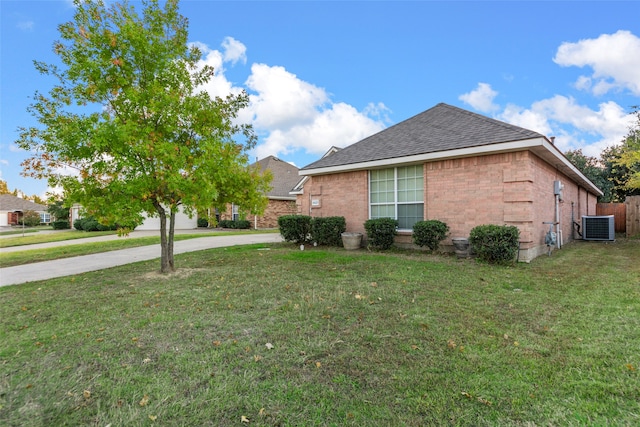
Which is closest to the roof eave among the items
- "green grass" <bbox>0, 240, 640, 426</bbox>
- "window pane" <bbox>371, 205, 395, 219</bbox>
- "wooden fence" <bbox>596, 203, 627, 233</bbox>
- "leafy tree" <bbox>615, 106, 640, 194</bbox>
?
"window pane" <bbox>371, 205, 395, 219</bbox>

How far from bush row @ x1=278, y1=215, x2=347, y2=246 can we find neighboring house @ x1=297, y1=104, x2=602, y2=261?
0.59 meters

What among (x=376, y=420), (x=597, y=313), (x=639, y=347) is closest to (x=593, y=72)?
(x=597, y=313)

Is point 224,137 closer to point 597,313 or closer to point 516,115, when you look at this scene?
point 597,313

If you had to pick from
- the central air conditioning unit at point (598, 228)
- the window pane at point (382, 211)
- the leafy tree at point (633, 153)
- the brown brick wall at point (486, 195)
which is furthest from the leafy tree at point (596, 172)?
the window pane at point (382, 211)

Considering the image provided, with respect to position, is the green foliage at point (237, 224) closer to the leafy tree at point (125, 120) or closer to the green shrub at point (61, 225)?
the leafy tree at point (125, 120)

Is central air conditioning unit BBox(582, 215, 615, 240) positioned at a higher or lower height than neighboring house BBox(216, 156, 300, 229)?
lower

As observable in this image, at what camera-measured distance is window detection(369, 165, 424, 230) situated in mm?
9953

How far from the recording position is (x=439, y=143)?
9367mm

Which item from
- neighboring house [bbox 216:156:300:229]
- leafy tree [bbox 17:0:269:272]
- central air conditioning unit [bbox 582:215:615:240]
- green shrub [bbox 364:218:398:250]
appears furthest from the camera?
neighboring house [bbox 216:156:300:229]

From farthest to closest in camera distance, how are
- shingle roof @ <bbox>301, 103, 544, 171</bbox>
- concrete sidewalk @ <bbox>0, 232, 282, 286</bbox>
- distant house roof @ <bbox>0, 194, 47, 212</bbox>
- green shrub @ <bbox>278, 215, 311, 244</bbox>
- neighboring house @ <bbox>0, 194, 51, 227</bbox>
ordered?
distant house roof @ <bbox>0, 194, 47, 212</bbox> < neighboring house @ <bbox>0, 194, 51, 227</bbox> < green shrub @ <bbox>278, 215, 311, 244</bbox> < shingle roof @ <bbox>301, 103, 544, 171</bbox> < concrete sidewalk @ <bbox>0, 232, 282, 286</bbox>

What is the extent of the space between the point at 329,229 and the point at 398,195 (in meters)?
2.75

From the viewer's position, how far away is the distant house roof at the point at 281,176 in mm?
24594

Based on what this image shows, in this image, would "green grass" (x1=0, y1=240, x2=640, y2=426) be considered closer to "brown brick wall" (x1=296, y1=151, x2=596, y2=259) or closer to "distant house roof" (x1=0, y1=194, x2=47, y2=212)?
"brown brick wall" (x1=296, y1=151, x2=596, y2=259)

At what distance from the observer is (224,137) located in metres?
7.20
